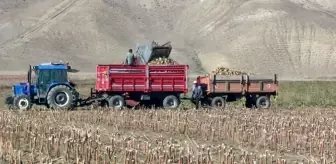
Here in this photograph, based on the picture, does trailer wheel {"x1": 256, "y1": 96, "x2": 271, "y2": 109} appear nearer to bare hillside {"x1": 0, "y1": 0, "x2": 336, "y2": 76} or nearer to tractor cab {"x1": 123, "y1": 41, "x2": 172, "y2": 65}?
tractor cab {"x1": 123, "y1": 41, "x2": 172, "y2": 65}

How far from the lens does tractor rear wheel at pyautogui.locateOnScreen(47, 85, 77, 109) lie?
28.3m

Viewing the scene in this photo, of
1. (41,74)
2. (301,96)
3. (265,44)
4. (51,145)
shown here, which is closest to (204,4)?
(265,44)

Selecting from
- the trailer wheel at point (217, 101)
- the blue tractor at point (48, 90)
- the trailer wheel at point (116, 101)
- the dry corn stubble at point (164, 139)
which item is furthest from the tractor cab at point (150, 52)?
the dry corn stubble at point (164, 139)

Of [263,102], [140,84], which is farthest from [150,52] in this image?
[263,102]

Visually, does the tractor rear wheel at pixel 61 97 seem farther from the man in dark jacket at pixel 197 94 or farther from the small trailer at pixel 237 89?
the small trailer at pixel 237 89

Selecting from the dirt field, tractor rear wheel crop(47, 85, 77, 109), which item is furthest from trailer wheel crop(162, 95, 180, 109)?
the dirt field

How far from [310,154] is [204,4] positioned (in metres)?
85.4

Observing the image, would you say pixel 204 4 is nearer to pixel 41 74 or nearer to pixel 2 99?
pixel 2 99

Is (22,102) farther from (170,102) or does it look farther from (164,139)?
(164,139)

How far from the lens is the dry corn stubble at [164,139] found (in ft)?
43.0

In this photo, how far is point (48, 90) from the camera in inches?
1125

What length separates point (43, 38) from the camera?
264 feet

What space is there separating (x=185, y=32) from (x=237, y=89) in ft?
195

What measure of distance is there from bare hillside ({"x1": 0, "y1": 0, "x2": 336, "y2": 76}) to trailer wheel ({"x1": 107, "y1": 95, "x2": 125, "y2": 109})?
42.1 m
